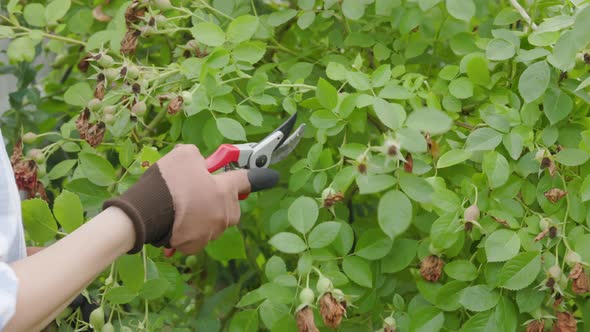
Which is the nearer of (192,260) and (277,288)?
(277,288)

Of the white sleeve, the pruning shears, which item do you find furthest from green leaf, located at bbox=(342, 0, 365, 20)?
the white sleeve

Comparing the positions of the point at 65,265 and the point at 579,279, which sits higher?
the point at 65,265

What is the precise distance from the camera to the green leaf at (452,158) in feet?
4.10

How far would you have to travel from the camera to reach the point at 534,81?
1.26 meters

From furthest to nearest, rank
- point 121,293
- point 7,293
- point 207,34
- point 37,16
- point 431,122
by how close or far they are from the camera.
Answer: point 37,16 < point 207,34 < point 121,293 < point 431,122 < point 7,293

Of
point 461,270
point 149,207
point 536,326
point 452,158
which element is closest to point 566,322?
point 536,326

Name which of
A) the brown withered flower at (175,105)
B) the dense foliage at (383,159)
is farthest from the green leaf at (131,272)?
the brown withered flower at (175,105)

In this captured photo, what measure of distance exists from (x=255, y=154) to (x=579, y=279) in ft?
1.52

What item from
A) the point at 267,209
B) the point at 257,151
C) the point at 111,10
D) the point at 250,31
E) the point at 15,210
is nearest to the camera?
the point at 15,210

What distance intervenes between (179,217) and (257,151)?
205 mm

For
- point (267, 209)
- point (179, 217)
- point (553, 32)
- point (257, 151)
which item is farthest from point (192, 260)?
point (553, 32)

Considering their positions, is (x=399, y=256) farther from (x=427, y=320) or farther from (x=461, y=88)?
(x=461, y=88)

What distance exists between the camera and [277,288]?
125cm

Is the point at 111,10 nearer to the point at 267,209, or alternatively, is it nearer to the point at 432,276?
the point at 267,209
